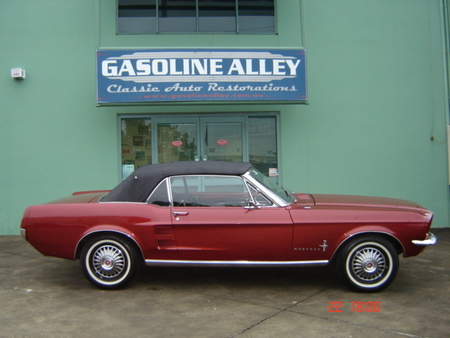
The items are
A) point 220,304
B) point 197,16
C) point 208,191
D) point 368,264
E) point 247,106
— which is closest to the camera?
point 220,304

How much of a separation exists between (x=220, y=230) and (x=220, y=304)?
0.80 m

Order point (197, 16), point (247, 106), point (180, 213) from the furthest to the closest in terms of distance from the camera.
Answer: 1. point (197, 16)
2. point (247, 106)
3. point (180, 213)

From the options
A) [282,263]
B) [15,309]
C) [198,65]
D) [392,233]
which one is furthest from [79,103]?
[392,233]

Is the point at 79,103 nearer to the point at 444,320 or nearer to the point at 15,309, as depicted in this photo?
the point at 15,309

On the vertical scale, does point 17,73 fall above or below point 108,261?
above

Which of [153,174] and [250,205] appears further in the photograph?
[153,174]

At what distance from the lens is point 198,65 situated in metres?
8.09

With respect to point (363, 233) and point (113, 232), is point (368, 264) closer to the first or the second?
point (363, 233)

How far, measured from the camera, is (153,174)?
17.6ft

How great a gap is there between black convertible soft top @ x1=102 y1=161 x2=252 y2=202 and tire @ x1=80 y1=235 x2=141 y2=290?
514 mm

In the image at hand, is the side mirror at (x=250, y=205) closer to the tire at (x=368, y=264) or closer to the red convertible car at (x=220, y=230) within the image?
the red convertible car at (x=220, y=230)

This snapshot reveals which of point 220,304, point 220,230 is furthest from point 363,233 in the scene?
point 220,304

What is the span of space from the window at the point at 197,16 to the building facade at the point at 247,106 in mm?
20

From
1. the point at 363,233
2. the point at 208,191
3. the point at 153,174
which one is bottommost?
Result: the point at 363,233
